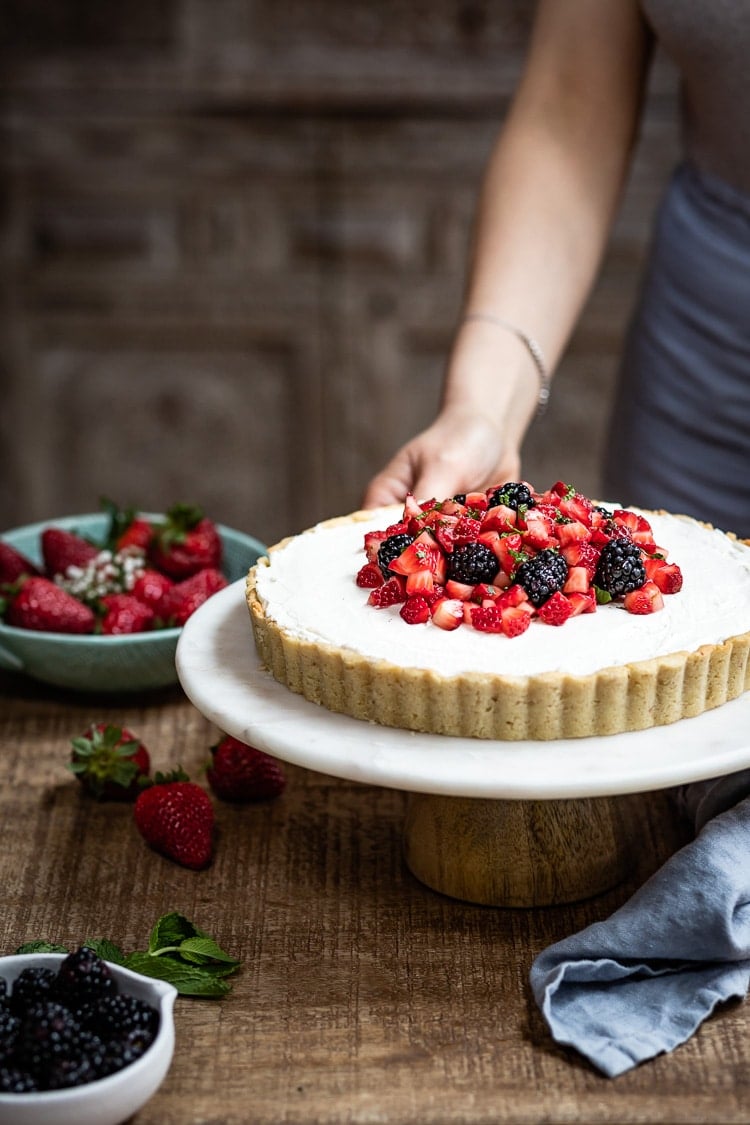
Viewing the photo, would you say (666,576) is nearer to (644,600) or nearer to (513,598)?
(644,600)

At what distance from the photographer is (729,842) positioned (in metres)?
1.57

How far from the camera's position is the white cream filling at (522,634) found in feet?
5.09

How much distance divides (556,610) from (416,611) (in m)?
0.17

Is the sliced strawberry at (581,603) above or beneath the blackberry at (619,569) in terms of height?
beneath

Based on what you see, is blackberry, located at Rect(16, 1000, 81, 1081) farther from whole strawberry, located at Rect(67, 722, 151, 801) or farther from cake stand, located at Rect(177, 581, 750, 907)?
whole strawberry, located at Rect(67, 722, 151, 801)

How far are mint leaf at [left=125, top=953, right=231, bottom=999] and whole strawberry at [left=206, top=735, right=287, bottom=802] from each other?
16.1 inches

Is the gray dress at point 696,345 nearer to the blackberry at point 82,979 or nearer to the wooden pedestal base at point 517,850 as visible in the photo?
the wooden pedestal base at point 517,850

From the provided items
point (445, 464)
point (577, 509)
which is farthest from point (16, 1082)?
point (445, 464)

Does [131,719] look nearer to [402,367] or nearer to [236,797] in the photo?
[236,797]

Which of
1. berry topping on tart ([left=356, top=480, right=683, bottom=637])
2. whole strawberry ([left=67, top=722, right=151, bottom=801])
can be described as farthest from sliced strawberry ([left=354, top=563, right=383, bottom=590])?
whole strawberry ([left=67, top=722, right=151, bottom=801])

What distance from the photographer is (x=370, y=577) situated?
68.1 inches

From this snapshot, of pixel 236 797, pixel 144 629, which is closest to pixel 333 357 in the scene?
pixel 144 629

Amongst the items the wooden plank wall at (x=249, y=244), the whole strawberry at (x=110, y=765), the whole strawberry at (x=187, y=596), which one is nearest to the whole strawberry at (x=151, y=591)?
the whole strawberry at (x=187, y=596)

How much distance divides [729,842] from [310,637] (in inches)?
22.7
